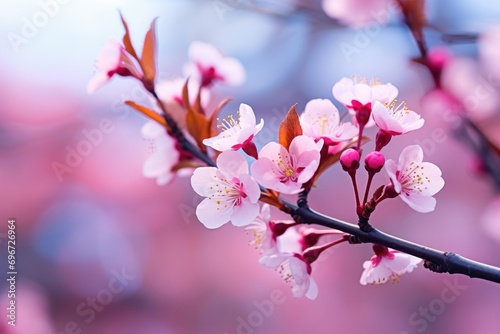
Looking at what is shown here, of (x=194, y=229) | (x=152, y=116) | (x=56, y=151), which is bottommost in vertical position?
(x=194, y=229)

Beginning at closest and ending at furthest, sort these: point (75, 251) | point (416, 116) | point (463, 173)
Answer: point (416, 116), point (75, 251), point (463, 173)

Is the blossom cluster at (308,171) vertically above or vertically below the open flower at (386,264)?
above

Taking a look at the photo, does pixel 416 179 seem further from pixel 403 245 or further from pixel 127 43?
pixel 127 43

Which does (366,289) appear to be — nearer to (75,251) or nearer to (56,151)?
(75,251)

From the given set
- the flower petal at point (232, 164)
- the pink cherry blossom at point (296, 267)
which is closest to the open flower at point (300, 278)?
the pink cherry blossom at point (296, 267)

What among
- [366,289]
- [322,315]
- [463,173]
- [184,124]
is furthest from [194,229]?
[184,124]

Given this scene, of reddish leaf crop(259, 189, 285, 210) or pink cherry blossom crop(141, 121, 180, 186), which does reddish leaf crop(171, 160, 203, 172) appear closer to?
pink cherry blossom crop(141, 121, 180, 186)

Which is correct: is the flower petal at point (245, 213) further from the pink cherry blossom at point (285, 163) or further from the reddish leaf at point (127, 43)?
the reddish leaf at point (127, 43)
